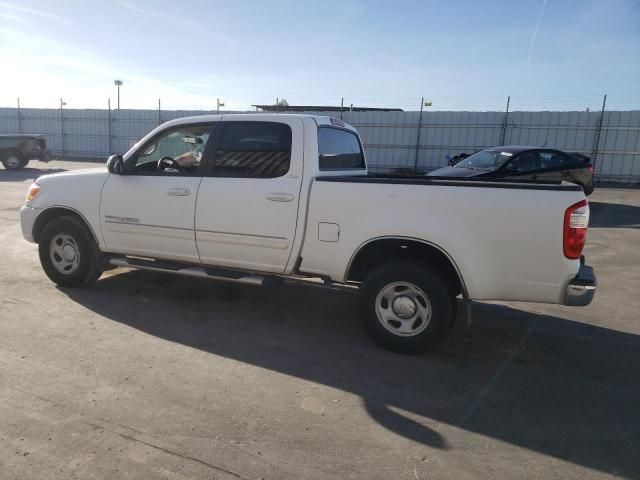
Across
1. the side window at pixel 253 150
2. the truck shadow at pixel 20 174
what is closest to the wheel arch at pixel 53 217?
the side window at pixel 253 150

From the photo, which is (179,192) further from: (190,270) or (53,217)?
(53,217)

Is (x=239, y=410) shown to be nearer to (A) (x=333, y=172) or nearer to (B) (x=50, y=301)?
(A) (x=333, y=172)

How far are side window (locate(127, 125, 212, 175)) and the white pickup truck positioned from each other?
0.6 inches

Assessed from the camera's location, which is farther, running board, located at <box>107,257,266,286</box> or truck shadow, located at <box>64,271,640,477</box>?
running board, located at <box>107,257,266,286</box>

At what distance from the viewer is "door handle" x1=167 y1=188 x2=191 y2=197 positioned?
4492 millimetres

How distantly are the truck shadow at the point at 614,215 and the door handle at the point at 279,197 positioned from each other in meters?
8.75

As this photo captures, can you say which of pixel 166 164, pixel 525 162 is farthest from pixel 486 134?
pixel 166 164

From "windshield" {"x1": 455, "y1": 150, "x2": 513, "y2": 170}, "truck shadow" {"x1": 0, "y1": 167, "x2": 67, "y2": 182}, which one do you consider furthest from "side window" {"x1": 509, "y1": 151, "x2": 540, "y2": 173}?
"truck shadow" {"x1": 0, "y1": 167, "x2": 67, "y2": 182}

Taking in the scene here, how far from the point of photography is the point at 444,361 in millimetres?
3793

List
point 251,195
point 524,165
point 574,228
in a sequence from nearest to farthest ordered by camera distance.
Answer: point 574,228
point 251,195
point 524,165

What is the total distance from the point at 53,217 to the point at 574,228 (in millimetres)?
5247

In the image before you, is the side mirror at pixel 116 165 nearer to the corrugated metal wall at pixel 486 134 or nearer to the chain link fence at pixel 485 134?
the chain link fence at pixel 485 134

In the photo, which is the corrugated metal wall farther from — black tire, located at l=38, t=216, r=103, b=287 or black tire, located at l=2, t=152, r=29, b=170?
black tire, located at l=38, t=216, r=103, b=287

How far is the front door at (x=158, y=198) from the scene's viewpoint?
455 centimetres
